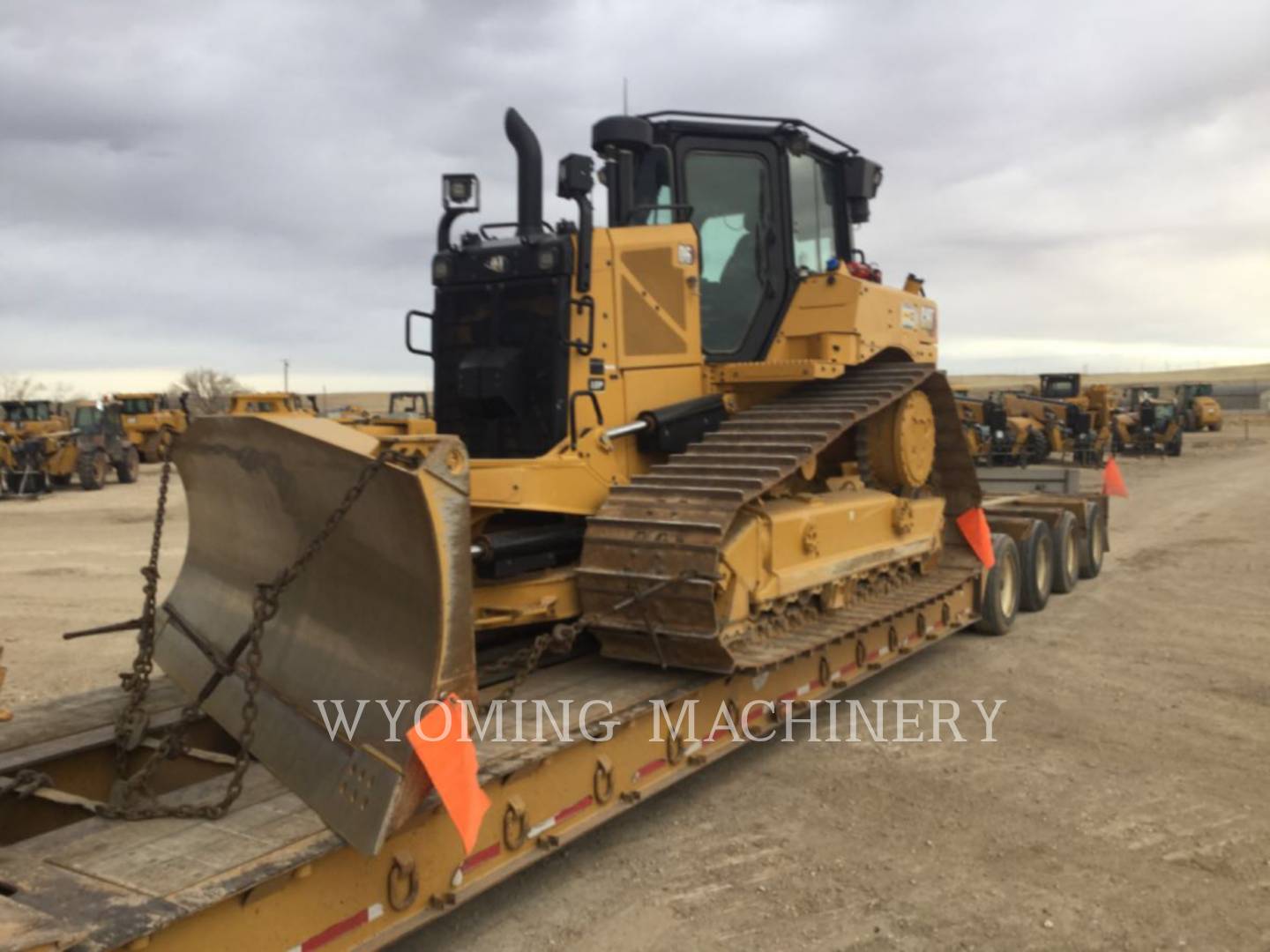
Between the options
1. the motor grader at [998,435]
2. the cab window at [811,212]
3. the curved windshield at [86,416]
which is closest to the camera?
the cab window at [811,212]

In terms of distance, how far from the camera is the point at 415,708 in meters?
3.33

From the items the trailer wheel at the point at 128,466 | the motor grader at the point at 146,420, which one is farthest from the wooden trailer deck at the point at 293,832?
the motor grader at the point at 146,420

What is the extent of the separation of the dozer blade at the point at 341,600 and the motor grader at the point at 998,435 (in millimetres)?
23540

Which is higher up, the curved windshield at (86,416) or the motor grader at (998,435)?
the curved windshield at (86,416)

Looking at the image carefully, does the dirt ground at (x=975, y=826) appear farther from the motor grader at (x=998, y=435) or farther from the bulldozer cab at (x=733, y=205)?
the motor grader at (x=998, y=435)

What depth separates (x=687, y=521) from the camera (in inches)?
192

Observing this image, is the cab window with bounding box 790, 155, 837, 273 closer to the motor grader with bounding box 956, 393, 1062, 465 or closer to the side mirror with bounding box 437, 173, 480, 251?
the side mirror with bounding box 437, 173, 480, 251

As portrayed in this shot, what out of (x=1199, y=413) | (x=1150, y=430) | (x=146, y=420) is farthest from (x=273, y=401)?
(x=1199, y=413)

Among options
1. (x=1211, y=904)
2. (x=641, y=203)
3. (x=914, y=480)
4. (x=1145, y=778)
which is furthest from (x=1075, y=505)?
(x=1211, y=904)

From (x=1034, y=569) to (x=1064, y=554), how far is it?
838mm

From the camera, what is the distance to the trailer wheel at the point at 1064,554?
1036 centimetres

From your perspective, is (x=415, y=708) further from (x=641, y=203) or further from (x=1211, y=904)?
(x=641, y=203)

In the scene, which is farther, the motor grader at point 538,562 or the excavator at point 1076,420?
the excavator at point 1076,420

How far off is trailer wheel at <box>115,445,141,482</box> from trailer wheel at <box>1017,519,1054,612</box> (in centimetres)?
2257
